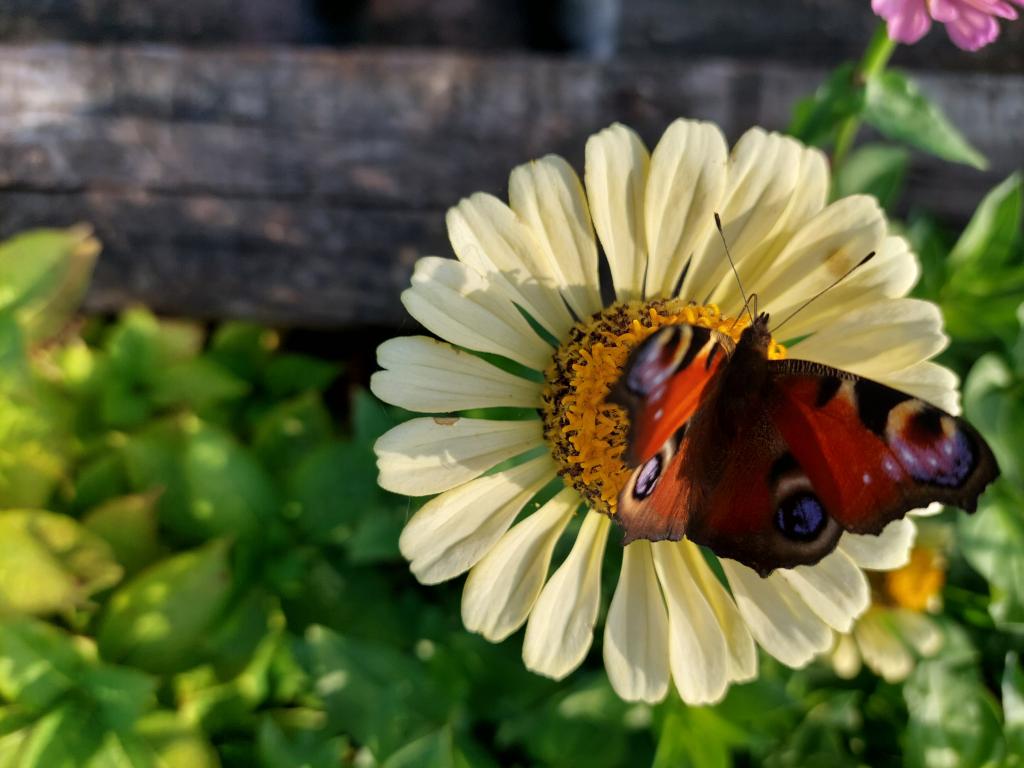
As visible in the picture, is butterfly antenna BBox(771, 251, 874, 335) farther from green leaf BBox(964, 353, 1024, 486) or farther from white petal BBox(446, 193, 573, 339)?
green leaf BBox(964, 353, 1024, 486)

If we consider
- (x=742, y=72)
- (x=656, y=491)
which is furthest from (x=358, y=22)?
(x=656, y=491)

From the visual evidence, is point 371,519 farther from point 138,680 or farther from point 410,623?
point 138,680

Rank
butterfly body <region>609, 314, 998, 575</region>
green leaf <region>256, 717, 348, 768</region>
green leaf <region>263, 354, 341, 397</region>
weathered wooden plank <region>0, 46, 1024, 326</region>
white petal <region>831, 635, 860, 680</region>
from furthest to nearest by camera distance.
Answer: green leaf <region>263, 354, 341, 397</region> < weathered wooden plank <region>0, 46, 1024, 326</region> < white petal <region>831, 635, 860, 680</region> < green leaf <region>256, 717, 348, 768</region> < butterfly body <region>609, 314, 998, 575</region>

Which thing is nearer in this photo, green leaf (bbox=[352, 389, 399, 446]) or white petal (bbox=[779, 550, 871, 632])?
white petal (bbox=[779, 550, 871, 632])

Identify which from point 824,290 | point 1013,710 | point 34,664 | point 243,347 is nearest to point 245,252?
point 243,347


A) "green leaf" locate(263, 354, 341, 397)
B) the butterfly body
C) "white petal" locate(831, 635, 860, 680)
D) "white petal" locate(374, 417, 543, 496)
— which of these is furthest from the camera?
"green leaf" locate(263, 354, 341, 397)

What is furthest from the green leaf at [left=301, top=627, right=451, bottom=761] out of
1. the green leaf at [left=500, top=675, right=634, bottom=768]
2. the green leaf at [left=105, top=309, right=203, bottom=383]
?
the green leaf at [left=105, top=309, right=203, bottom=383]

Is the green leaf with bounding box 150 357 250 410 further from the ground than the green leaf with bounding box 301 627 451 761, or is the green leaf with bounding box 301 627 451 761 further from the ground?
the green leaf with bounding box 150 357 250 410
